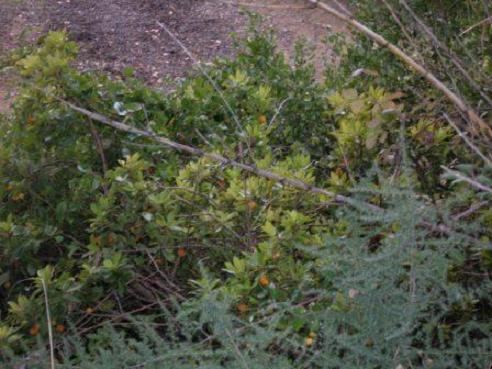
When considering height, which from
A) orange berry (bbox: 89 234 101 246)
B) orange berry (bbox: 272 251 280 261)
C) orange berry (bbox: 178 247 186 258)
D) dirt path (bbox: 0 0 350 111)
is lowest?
dirt path (bbox: 0 0 350 111)

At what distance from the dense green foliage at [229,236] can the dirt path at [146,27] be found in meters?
3.28

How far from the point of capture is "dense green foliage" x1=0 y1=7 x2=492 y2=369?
2078 millimetres

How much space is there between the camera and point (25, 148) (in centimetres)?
300

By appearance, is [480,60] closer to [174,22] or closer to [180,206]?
[180,206]

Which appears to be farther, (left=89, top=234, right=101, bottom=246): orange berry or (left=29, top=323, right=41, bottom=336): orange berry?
(left=89, top=234, right=101, bottom=246): orange berry

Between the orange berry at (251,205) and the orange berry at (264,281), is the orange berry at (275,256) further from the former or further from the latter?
the orange berry at (251,205)

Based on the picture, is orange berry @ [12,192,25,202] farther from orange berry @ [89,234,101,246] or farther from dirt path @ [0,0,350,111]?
dirt path @ [0,0,350,111]

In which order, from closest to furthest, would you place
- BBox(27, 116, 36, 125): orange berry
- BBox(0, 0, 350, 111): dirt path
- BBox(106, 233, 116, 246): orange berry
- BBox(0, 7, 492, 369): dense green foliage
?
BBox(0, 7, 492, 369): dense green foliage → BBox(106, 233, 116, 246): orange berry → BBox(27, 116, 36, 125): orange berry → BBox(0, 0, 350, 111): dirt path

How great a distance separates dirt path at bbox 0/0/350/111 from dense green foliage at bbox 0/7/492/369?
3277 mm

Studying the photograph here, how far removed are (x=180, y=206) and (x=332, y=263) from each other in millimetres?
794

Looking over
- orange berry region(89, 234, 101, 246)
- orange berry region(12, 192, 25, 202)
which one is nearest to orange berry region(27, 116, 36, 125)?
orange berry region(12, 192, 25, 202)

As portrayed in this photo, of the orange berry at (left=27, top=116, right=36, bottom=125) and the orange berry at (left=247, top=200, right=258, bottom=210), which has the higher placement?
the orange berry at (left=27, top=116, right=36, bottom=125)

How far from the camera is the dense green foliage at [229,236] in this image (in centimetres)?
208

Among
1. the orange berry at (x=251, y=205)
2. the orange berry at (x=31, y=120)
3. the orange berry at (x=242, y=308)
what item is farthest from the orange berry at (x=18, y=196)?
the orange berry at (x=242, y=308)
